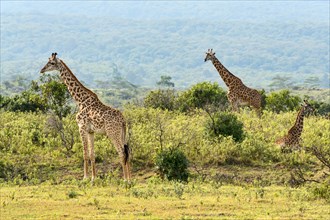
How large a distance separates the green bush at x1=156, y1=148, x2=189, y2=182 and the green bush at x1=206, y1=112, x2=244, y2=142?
304cm

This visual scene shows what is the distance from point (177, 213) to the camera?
11281mm

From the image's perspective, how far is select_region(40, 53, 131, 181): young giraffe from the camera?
14.6 m

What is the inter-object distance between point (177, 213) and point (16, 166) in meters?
6.70

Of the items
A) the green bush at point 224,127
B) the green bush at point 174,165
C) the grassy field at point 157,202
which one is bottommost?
the grassy field at point 157,202

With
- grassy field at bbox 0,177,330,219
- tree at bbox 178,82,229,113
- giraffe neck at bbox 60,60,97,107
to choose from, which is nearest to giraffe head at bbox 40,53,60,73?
giraffe neck at bbox 60,60,97,107

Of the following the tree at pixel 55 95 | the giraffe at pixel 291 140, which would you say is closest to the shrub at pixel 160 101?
the tree at pixel 55 95

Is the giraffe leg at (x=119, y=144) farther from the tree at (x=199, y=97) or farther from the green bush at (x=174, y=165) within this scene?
the tree at (x=199, y=97)

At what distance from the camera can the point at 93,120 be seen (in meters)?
14.8

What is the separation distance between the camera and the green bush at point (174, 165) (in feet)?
51.3

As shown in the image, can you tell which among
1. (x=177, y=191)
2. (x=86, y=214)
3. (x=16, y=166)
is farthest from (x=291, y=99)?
(x=86, y=214)

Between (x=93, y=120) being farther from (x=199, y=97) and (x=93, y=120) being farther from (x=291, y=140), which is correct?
(x=199, y=97)

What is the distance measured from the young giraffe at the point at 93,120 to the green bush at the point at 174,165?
1328 millimetres

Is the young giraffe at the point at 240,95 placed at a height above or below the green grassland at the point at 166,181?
above

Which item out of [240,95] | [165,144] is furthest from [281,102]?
[165,144]
